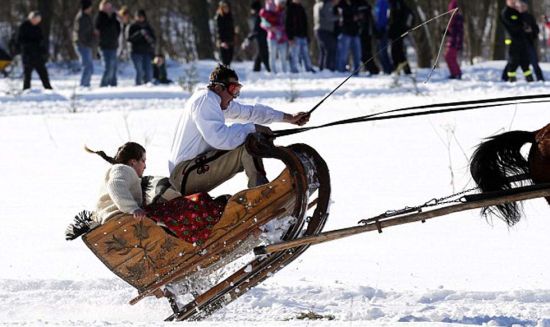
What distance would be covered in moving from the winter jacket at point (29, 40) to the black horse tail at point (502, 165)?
40.7 ft

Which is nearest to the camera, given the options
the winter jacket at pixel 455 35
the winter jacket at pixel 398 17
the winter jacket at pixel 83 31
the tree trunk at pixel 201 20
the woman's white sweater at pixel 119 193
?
the woman's white sweater at pixel 119 193

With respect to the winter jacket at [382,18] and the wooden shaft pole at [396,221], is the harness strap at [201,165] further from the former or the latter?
the winter jacket at [382,18]

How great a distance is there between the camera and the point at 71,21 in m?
28.5

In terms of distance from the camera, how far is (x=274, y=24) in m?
19.4

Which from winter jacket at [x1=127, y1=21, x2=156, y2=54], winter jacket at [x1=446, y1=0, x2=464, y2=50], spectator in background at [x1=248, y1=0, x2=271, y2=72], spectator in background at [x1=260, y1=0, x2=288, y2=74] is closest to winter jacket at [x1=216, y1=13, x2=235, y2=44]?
spectator in background at [x1=248, y1=0, x2=271, y2=72]

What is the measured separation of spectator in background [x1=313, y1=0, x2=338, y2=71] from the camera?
19000mm

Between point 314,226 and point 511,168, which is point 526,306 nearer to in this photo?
point 511,168

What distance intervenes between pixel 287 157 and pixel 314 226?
16.9 inches

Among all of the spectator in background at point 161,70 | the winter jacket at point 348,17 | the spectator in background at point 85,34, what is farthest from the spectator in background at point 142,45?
the winter jacket at point 348,17

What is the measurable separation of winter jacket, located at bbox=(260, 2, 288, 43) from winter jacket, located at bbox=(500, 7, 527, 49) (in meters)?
3.87

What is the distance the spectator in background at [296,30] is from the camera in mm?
19188

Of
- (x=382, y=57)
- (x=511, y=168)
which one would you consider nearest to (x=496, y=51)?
(x=382, y=57)

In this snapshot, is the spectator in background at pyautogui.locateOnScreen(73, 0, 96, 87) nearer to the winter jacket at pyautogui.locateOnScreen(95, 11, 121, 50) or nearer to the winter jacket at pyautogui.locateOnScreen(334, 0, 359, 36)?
the winter jacket at pyautogui.locateOnScreen(95, 11, 121, 50)

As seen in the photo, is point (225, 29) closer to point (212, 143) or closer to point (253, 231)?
point (212, 143)
